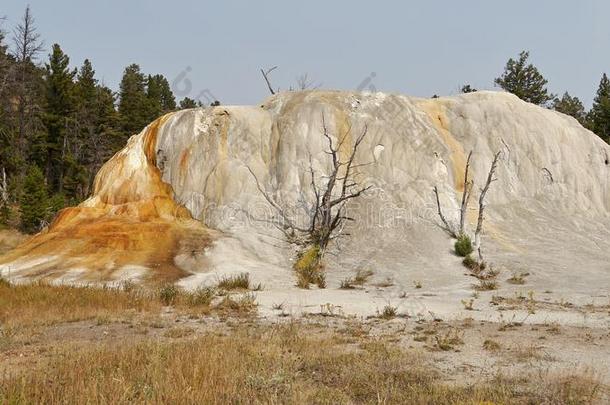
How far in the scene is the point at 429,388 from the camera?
6090 millimetres

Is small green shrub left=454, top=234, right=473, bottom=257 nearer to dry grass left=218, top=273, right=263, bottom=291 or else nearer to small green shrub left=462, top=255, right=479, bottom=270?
small green shrub left=462, top=255, right=479, bottom=270

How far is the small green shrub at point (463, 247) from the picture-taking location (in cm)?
2138

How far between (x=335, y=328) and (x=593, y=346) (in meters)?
4.75

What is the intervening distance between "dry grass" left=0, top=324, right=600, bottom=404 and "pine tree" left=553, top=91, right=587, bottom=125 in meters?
54.7

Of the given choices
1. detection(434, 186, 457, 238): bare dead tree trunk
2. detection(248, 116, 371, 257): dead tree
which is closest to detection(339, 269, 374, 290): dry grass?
detection(248, 116, 371, 257): dead tree

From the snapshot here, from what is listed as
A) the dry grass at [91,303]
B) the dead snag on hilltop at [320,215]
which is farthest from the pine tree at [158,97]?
the dry grass at [91,303]

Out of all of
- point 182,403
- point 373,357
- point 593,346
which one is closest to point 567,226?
point 593,346

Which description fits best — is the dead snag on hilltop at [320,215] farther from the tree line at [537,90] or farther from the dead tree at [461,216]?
the tree line at [537,90]

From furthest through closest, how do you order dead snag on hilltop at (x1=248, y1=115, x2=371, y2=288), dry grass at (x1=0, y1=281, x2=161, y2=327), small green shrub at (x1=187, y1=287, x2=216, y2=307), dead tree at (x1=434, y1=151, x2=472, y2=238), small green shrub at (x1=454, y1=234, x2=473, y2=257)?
dead tree at (x1=434, y1=151, x2=472, y2=238) < dead snag on hilltop at (x1=248, y1=115, x2=371, y2=288) < small green shrub at (x1=454, y1=234, x2=473, y2=257) < small green shrub at (x1=187, y1=287, x2=216, y2=307) < dry grass at (x1=0, y1=281, x2=161, y2=327)

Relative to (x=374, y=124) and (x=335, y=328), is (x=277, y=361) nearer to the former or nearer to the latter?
(x=335, y=328)

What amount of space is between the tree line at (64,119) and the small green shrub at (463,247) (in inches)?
1080

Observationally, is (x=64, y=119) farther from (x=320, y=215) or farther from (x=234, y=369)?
(x=234, y=369)

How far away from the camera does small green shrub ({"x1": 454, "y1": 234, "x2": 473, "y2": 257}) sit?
2138cm

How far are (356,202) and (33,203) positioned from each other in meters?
22.4
